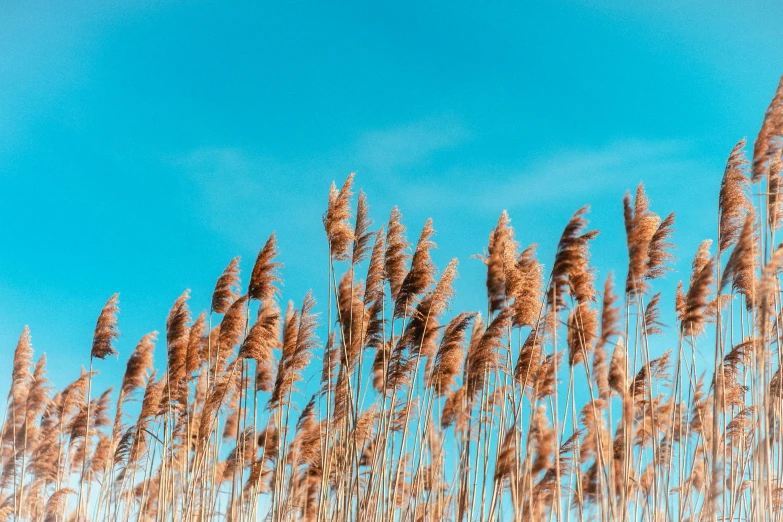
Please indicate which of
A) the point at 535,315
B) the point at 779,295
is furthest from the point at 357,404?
the point at 779,295

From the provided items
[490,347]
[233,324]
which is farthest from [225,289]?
[490,347]

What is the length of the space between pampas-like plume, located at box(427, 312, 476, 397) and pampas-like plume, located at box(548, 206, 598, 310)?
775 millimetres

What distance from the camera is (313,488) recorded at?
8500 mm

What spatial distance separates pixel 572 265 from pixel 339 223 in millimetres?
2377

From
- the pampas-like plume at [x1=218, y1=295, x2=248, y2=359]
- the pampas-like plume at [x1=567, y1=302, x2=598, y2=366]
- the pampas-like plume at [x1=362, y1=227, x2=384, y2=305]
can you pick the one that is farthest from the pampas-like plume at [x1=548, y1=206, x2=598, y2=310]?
the pampas-like plume at [x1=218, y1=295, x2=248, y2=359]

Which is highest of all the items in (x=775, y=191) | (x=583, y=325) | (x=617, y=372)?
(x=775, y=191)

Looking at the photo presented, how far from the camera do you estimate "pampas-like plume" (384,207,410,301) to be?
7020 millimetres

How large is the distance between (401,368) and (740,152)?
10.7 ft

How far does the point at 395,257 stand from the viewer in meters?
7.04

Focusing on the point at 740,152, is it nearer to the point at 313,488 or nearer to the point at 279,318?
the point at 279,318

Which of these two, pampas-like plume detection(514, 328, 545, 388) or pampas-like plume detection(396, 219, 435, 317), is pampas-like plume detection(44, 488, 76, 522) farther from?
pampas-like plume detection(514, 328, 545, 388)

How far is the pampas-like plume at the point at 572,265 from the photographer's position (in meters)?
5.76

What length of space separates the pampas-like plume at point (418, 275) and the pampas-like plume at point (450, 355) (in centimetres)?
45

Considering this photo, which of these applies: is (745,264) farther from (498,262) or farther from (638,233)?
(498,262)
